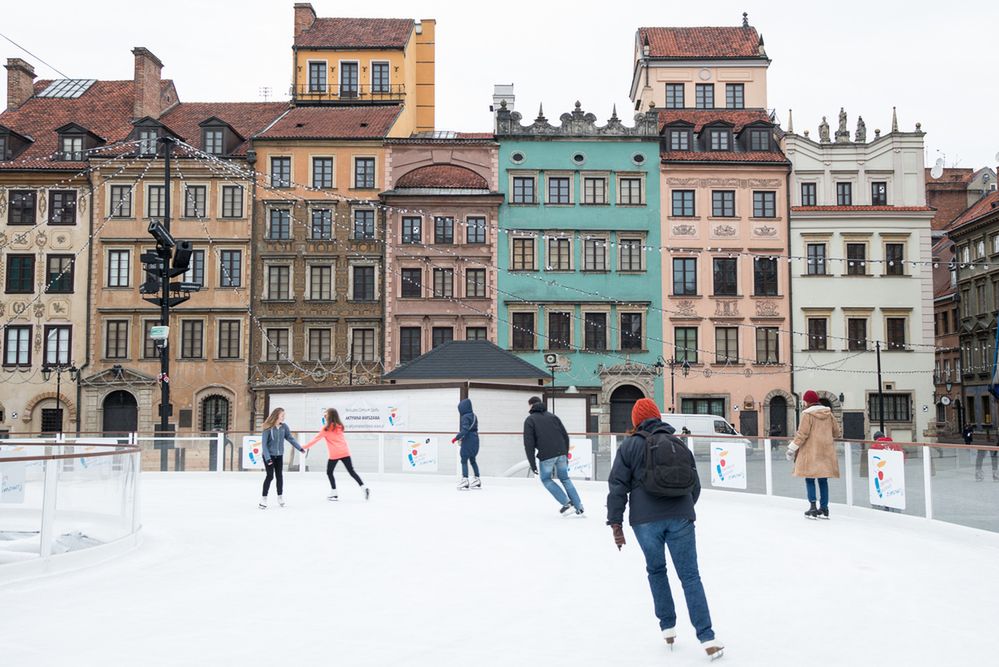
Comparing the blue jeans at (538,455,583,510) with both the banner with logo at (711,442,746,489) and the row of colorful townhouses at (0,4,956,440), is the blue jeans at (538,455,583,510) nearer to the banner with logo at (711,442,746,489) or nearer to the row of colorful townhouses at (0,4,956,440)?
the banner with logo at (711,442,746,489)

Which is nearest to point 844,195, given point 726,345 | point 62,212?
point 726,345

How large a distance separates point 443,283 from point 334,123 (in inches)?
383

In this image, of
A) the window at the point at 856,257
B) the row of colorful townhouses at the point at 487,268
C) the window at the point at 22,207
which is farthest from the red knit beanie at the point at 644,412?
the window at the point at 22,207

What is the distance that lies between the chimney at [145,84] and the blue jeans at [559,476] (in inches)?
1620

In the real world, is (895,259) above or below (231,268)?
above

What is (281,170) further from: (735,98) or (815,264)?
(815,264)

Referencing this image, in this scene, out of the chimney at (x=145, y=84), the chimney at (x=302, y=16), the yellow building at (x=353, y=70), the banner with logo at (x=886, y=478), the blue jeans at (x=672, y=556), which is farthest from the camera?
the chimney at (x=302, y=16)

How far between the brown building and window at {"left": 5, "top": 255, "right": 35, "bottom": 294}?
644 inches

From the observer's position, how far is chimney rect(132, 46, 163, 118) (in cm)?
5044

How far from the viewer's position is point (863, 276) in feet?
154

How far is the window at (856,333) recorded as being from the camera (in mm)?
46656

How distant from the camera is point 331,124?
48750mm

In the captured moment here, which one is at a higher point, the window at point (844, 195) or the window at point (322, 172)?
the window at point (322, 172)

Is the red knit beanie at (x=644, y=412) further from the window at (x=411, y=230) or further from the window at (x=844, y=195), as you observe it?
the window at (x=844, y=195)
